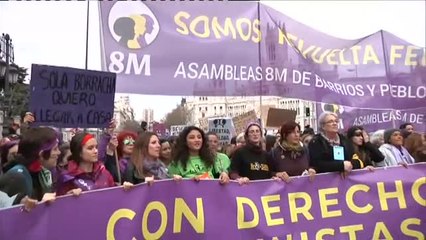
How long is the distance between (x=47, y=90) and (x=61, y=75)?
0.65 ft

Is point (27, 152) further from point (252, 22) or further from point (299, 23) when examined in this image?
point (299, 23)

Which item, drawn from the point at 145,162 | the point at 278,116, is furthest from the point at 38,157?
the point at 278,116

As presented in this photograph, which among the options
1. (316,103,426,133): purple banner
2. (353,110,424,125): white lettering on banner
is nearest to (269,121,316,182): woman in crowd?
(316,103,426,133): purple banner

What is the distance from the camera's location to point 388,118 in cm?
938

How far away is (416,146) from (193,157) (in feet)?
10.5

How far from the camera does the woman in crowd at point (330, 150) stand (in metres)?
5.15

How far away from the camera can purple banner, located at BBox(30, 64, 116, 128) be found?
468 centimetres

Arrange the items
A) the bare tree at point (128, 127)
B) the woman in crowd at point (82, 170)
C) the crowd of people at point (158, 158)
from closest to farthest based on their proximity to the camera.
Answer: the crowd of people at point (158, 158), the woman in crowd at point (82, 170), the bare tree at point (128, 127)

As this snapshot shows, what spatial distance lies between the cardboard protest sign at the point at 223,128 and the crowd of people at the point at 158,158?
400 centimetres

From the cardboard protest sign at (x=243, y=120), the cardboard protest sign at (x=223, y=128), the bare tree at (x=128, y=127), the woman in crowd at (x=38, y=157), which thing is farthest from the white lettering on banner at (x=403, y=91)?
the woman in crowd at (x=38, y=157)

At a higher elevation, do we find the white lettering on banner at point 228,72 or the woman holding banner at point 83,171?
the white lettering on banner at point 228,72

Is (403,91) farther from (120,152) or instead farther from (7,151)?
(7,151)

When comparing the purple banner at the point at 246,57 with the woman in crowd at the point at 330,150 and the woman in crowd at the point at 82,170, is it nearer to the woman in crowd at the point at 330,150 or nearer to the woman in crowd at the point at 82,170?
the woman in crowd at the point at 330,150

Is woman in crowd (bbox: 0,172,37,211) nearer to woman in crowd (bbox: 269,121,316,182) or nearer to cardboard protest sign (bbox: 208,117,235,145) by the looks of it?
woman in crowd (bbox: 269,121,316,182)
